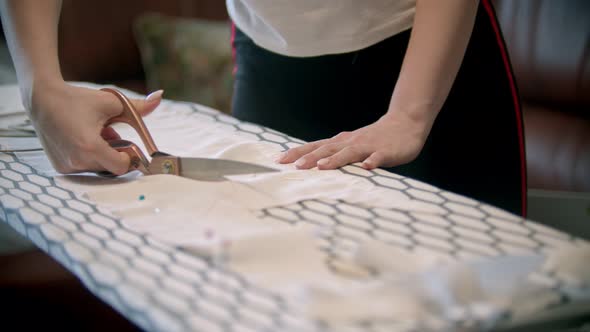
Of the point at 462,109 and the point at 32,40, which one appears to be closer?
the point at 32,40

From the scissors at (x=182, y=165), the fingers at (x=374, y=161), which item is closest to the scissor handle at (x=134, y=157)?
the scissors at (x=182, y=165)

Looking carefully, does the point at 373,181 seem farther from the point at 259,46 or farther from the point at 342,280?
the point at 259,46

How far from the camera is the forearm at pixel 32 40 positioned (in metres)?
0.71

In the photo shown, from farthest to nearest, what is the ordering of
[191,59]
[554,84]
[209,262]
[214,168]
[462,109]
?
[191,59], [554,84], [462,109], [214,168], [209,262]

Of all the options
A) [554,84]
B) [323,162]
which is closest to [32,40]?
[323,162]

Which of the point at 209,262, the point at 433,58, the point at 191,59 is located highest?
the point at 433,58

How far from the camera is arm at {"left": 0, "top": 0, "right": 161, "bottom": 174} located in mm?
665

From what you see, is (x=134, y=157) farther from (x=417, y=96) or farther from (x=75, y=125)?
Result: (x=417, y=96)

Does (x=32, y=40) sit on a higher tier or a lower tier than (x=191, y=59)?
higher

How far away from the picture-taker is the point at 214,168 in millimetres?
655

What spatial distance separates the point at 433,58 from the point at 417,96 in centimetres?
5

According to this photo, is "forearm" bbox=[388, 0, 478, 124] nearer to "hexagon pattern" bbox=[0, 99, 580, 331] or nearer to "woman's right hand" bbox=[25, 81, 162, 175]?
"hexagon pattern" bbox=[0, 99, 580, 331]

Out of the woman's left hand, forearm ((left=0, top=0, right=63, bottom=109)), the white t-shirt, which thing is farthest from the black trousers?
forearm ((left=0, top=0, right=63, bottom=109))

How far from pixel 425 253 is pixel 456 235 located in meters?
0.05
